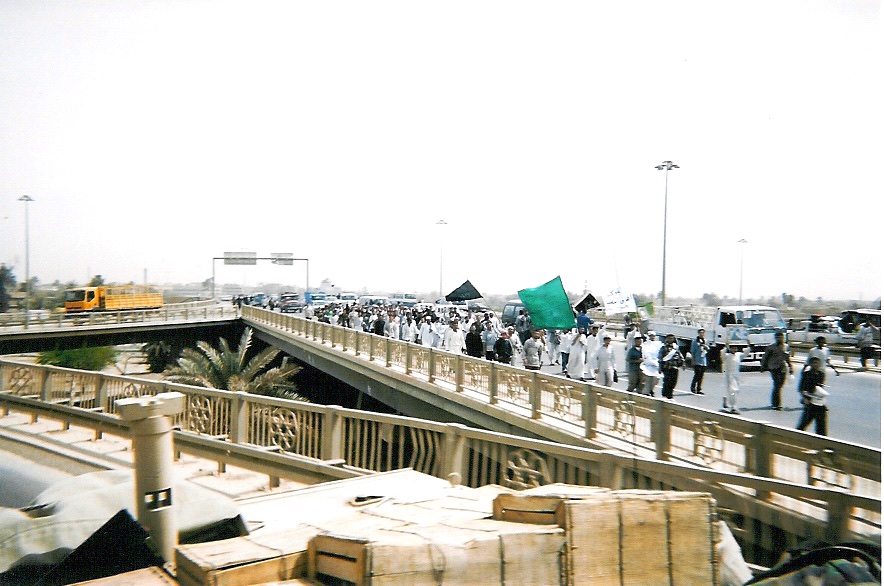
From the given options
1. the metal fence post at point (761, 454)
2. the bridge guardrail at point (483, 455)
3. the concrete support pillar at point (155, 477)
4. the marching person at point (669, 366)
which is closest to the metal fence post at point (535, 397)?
the bridge guardrail at point (483, 455)

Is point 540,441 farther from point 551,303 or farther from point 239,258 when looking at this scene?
point 239,258

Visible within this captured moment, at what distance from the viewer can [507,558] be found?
247 cm

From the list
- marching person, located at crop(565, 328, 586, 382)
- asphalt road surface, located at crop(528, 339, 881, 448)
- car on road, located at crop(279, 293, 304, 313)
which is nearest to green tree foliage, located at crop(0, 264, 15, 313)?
asphalt road surface, located at crop(528, 339, 881, 448)

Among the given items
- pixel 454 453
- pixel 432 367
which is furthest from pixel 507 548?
pixel 432 367

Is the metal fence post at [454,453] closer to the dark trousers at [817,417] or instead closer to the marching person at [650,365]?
the dark trousers at [817,417]

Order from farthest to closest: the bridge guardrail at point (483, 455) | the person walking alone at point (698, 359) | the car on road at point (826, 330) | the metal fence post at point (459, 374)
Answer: the metal fence post at point (459, 374) < the person walking alone at point (698, 359) < the car on road at point (826, 330) < the bridge guardrail at point (483, 455)

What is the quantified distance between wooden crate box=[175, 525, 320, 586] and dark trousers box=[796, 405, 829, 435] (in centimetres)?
546

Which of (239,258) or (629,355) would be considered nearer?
(239,258)

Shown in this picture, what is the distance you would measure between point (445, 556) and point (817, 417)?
517 cm

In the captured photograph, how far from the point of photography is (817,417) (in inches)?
226

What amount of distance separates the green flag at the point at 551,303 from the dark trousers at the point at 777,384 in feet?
9.67

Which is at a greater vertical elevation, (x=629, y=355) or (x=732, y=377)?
(x=629, y=355)

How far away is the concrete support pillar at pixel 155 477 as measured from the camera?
2.84 meters

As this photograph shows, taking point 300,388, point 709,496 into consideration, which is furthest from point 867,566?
point 300,388
